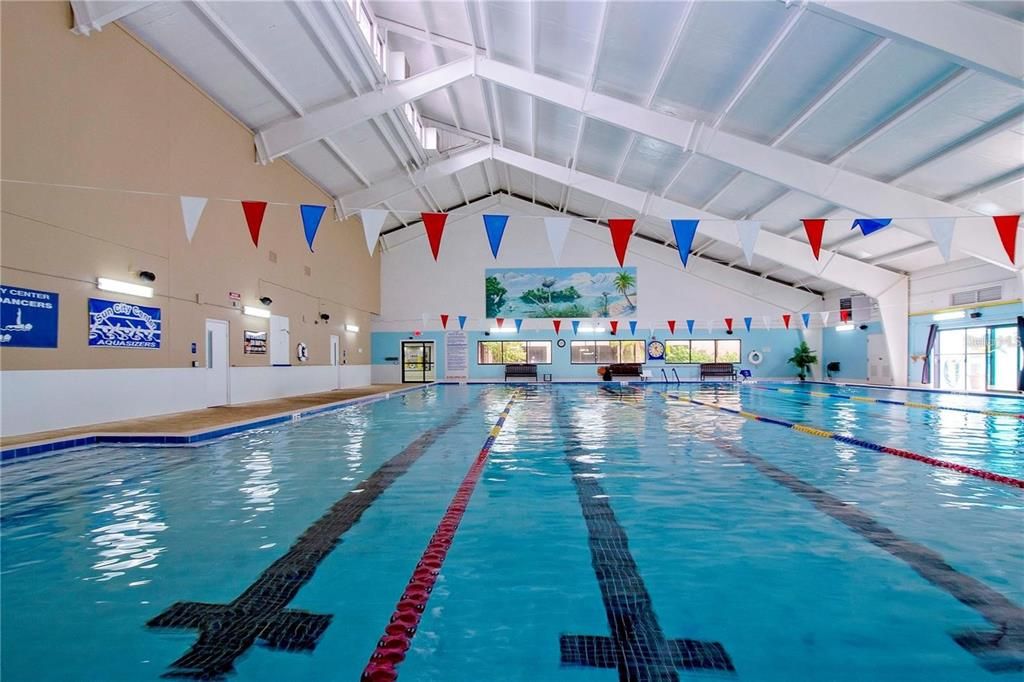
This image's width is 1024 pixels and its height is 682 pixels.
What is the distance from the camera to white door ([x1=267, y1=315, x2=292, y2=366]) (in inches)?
460

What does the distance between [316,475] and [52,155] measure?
16.5 ft

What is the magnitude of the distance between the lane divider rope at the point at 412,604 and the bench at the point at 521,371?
16.0 meters

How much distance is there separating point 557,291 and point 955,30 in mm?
14814

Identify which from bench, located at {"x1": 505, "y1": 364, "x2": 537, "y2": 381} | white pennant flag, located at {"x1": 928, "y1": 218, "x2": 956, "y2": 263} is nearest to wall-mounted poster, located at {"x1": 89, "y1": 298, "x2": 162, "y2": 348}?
white pennant flag, located at {"x1": 928, "y1": 218, "x2": 956, "y2": 263}

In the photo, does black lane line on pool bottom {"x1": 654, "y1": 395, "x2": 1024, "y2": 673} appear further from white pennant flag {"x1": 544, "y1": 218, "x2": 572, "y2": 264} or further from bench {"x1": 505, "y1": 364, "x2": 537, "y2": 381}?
bench {"x1": 505, "y1": 364, "x2": 537, "y2": 381}

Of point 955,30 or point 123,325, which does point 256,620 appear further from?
point 955,30

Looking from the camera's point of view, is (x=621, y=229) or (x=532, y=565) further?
(x=621, y=229)

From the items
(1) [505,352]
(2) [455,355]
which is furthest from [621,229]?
(2) [455,355]

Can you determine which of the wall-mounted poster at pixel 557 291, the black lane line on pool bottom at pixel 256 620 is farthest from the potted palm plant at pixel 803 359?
the black lane line on pool bottom at pixel 256 620

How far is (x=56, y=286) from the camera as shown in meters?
6.23

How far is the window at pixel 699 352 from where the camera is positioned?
2017 cm

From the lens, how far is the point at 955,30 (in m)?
5.67

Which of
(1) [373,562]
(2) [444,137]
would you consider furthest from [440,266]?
(1) [373,562]

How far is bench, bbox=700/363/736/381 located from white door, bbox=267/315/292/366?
1396 cm
